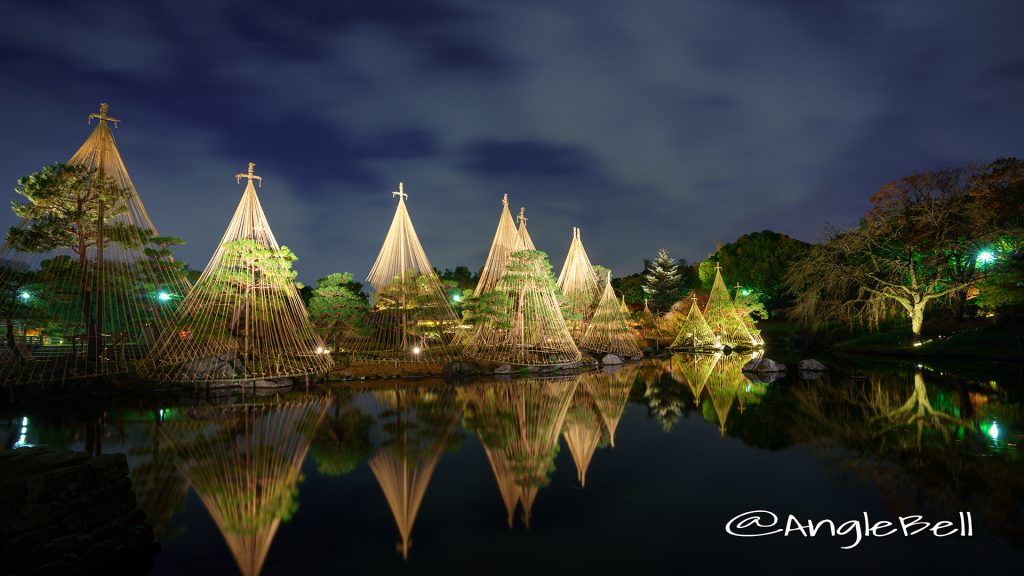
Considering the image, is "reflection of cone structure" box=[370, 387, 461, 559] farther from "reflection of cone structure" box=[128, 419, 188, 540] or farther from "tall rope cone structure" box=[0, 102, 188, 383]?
"tall rope cone structure" box=[0, 102, 188, 383]

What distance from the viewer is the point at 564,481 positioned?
755 cm

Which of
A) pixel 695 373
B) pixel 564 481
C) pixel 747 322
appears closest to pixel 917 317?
pixel 747 322

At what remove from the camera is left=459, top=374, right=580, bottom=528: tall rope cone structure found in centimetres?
744

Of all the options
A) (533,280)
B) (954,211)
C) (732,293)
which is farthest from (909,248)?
(732,293)

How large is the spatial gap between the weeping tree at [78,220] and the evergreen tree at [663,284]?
47.8 m

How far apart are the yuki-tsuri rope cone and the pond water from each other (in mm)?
2920

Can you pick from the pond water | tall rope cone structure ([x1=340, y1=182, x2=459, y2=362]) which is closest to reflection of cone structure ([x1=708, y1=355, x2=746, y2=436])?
the pond water

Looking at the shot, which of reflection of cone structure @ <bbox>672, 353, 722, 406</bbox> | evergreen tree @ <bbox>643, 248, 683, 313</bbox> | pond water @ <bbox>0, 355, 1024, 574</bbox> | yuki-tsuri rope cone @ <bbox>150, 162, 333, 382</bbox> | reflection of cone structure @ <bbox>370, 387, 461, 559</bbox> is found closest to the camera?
pond water @ <bbox>0, 355, 1024, 574</bbox>

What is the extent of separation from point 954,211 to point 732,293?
29530 millimetres

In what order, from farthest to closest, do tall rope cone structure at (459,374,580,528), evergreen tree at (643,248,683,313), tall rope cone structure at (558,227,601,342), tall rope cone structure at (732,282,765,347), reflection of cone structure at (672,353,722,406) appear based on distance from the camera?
evergreen tree at (643,248,683,313)
tall rope cone structure at (732,282,765,347)
tall rope cone structure at (558,227,601,342)
reflection of cone structure at (672,353,722,406)
tall rope cone structure at (459,374,580,528)

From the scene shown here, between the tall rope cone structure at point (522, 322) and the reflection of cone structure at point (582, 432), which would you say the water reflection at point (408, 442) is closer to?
the reflection of cone structure at point (582, 432)

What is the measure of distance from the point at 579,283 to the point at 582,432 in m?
23.1

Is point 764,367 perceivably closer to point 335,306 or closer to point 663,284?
point 335,306

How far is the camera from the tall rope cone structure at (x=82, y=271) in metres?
14.8
